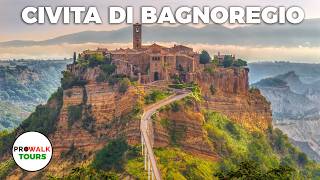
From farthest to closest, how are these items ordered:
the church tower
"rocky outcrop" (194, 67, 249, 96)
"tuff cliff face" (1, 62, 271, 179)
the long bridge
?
"rocky outcrop" (194, 67, 249, 96), the church tower, "tuff cliff face" (1, 62, 271, 179), the long bridge

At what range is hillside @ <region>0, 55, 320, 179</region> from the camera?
2791 centimetres

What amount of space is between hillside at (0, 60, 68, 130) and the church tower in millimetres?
2261

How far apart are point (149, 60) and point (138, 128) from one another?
8.79ft

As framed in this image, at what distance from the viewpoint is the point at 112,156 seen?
27.7 meters

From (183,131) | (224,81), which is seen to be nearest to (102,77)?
(183,131)

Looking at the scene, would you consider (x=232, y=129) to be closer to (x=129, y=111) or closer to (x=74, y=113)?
(x=129, y=111)

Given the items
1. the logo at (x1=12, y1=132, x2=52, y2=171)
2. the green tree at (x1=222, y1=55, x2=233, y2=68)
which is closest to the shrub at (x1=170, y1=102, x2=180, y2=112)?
the green tree at (x1=222, y1=55, x2=233, y2=68)

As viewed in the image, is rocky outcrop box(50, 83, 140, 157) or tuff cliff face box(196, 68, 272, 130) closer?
rocky outcrop box(50, 83, 140, 157)

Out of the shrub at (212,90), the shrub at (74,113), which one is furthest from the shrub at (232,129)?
the shrub at (74,113)

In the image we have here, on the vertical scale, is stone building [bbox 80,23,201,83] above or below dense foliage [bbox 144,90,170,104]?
above

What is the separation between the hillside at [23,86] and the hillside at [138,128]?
1788 mm

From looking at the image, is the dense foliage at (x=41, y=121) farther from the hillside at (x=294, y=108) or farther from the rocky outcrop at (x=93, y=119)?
the hillside at (x=294, y=108)

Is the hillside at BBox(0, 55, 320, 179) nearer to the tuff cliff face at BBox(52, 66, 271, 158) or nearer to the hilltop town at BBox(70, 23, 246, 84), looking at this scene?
the tuff cliff face at BBox(52, 66, 271, 158)

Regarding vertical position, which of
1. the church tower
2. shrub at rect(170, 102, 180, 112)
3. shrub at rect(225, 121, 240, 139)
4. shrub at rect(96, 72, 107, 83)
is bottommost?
shrub at rect(225, 121, 240, 139)
